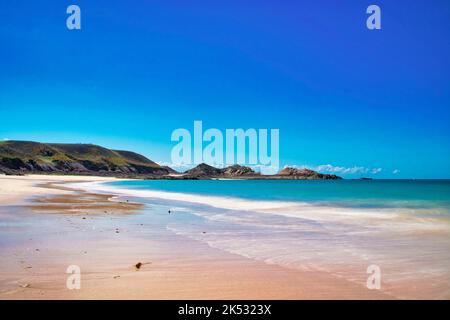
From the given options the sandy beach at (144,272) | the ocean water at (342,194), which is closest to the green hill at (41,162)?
the ocean water at (342,194)

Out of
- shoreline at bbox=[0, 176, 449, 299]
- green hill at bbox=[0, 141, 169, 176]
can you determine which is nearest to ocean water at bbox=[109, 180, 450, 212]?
shoreline at bbox=[0, 176, 449, 299]

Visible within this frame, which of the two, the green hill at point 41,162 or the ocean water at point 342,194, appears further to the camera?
the green hill at point 41,162

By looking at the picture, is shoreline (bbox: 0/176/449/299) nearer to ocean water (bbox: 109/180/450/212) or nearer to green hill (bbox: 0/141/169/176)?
ocean water (bbox: 109/180/450/212)

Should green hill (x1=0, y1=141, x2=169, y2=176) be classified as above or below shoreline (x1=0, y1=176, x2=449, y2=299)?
above

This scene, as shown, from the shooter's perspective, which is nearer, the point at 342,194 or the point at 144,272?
the point at 144,272

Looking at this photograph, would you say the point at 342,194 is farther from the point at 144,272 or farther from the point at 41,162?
the point at 41,162

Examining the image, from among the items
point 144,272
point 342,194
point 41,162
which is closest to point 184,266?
point 144,272

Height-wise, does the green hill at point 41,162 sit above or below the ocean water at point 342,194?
above

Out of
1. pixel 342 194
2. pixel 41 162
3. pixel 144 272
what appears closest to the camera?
pixel 144 272

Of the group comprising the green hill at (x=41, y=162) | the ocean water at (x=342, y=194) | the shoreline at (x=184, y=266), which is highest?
the green hill at (x=41, y=162)

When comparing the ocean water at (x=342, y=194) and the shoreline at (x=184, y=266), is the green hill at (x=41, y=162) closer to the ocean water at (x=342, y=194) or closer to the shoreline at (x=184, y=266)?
the ocean water at (x=342, y=194)

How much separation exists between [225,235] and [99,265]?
5.10m
